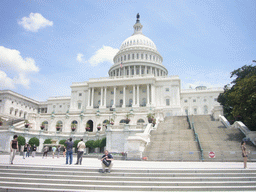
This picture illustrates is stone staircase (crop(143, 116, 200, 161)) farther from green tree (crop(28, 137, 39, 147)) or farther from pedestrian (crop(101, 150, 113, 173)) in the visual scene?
green tree (crop(28, 137, 39, 147))

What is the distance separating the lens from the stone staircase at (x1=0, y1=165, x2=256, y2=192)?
11078 mm

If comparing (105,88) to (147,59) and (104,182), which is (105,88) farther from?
(104,182)

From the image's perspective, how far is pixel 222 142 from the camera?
89.2 feet

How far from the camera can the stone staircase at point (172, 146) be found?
22.3 m

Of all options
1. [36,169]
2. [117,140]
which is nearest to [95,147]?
[117,140]

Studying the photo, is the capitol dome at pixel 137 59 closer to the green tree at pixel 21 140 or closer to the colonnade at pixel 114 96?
the colonnade at pixel 114 96

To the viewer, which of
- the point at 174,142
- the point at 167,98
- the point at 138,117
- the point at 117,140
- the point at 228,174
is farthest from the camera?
the point at 167,98

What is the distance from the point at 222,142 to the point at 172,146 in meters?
6.05

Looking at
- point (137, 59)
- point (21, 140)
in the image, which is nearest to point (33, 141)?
point (21, 140)

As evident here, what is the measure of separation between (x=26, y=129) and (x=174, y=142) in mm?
32499

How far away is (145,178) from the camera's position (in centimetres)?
1193

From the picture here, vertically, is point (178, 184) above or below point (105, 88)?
below

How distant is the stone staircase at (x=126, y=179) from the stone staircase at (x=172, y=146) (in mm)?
9499

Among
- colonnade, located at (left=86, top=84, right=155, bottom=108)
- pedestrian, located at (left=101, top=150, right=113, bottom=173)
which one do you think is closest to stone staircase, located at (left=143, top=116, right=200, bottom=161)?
pedestrian, located at (left=101, top=150, right=113, bottom=173)
